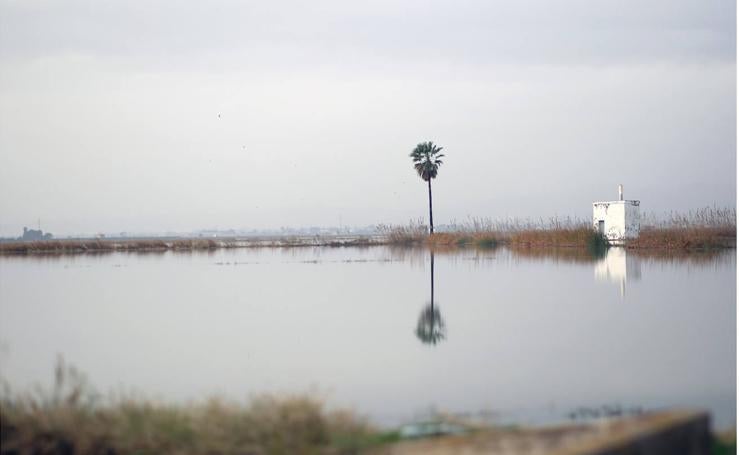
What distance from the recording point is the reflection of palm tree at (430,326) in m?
11.0

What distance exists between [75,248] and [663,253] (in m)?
29.8

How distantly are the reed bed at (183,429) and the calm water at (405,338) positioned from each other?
3.88 feet

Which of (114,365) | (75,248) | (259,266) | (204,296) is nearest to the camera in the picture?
(114,365)

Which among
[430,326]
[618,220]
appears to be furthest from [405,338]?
[618,220]

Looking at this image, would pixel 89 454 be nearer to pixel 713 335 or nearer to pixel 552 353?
pixel 552 353

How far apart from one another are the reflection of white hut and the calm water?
0.12m

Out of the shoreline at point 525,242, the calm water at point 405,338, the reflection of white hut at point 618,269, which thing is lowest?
the calm water at point 405,338

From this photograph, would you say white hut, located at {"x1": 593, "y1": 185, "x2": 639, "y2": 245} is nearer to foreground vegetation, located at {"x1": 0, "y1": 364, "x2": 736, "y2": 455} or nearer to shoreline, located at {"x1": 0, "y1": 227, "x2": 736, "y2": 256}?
shoreline, located at {"x1": 0, "y1": 227, "x2": 736, "y2": 256}

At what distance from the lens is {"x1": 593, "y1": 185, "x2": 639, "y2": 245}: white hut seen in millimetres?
32434

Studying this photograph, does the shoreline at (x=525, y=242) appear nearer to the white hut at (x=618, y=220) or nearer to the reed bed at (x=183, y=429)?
the white hut at (x=618, y=220)

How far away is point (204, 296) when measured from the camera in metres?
16.7

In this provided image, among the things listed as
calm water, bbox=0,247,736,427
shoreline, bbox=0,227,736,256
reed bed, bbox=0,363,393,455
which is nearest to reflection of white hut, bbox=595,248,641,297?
calm water, bbox=0,247,736,427

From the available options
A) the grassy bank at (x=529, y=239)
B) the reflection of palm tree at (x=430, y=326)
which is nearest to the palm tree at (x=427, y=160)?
the grassy bank at (x=529, y=239)

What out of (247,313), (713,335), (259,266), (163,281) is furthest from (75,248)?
(713,335)
